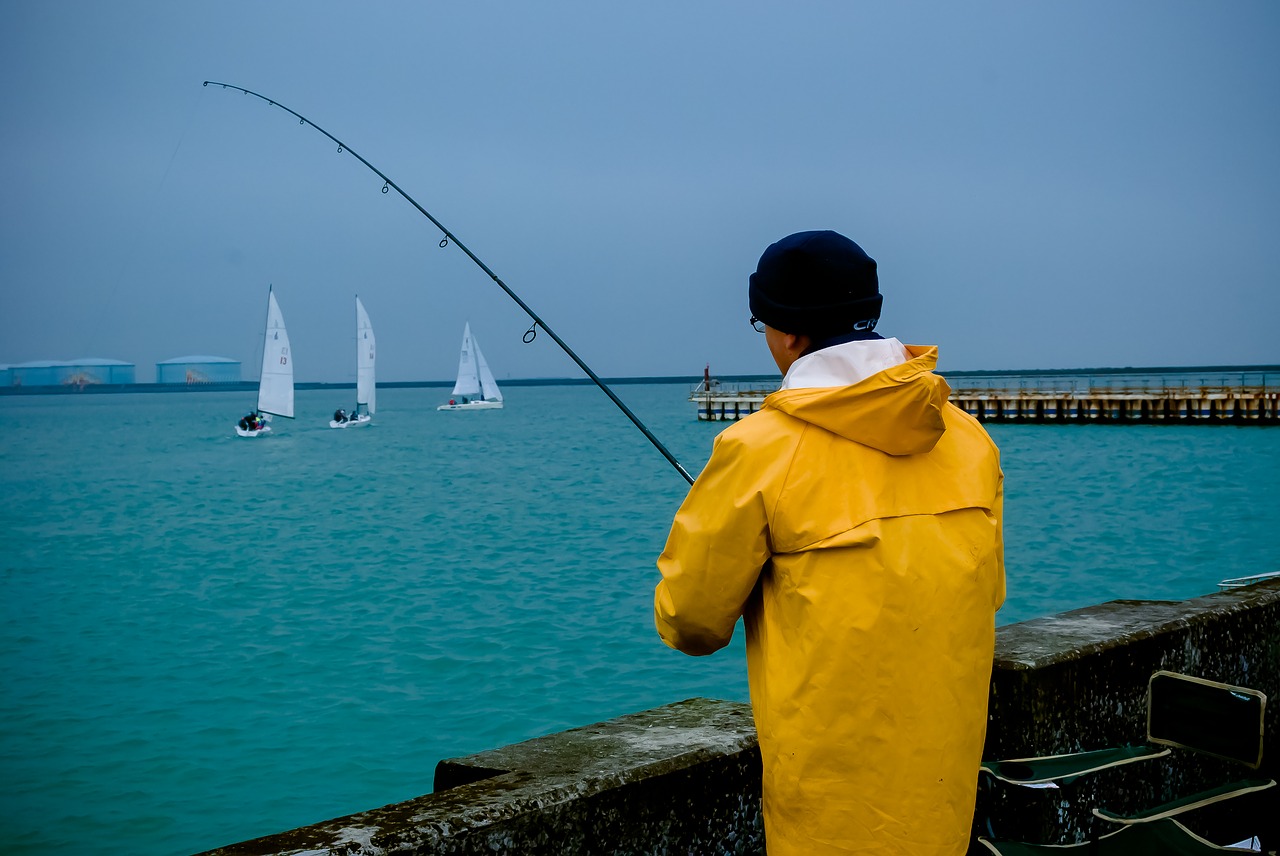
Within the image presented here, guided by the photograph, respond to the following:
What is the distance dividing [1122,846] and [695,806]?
1054 mm

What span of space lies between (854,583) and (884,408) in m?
0.26

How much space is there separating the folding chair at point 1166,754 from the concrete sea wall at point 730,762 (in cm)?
25

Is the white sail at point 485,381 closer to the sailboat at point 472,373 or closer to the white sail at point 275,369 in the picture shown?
the sailboat at point 472,373

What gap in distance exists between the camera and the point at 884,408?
159 cm

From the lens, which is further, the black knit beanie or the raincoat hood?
the black knit beanie

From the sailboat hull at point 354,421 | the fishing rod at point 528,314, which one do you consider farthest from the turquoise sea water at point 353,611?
the sailboat hull at point 354,421

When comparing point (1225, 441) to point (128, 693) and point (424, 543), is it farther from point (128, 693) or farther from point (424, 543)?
point (128, 693)

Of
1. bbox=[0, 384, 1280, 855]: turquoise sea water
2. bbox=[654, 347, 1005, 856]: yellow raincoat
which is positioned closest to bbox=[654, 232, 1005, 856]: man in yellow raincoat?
bbox=[654, 347, 1005, 856]: yellow raincoat

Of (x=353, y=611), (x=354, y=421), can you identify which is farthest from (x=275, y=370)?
(x=353, y=611)

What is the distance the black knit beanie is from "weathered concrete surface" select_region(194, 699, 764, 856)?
1051mm

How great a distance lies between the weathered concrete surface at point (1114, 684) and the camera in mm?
2869

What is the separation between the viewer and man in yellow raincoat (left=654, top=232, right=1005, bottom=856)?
5.24 ft

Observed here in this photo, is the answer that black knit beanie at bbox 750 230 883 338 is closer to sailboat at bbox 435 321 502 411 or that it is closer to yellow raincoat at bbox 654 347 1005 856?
yellow raincoat at bbox 654 347 1005 856

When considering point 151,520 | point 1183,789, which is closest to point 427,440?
point 151,520
